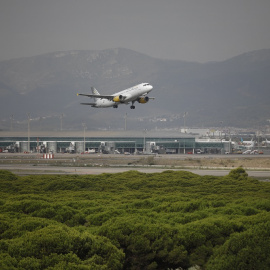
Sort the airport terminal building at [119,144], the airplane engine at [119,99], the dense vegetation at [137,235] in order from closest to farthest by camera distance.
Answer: the dense vegetation at [137,235] → the airplane engine at [119,99] → the airport terminal building at [119,144]

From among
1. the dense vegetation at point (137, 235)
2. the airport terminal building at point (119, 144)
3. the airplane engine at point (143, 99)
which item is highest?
the airplane engine at point (143, 99)

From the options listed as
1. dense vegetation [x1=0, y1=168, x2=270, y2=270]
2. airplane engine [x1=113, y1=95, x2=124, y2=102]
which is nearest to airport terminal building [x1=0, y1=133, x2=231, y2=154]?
airplane engine [x1=113, y1=95, x2=124, y2=102]

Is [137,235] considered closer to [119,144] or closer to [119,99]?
[119,99]

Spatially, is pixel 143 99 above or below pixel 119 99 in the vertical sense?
below

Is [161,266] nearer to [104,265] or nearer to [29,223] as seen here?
[104,265]

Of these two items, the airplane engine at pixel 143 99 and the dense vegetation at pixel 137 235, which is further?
the airplane engine at pixel 143 99

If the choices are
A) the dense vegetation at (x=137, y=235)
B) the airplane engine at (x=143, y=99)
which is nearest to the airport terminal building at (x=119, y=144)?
the airplane engine at (x=143, y=99)

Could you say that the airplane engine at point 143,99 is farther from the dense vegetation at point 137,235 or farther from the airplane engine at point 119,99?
the dense vegetation at point 137,235

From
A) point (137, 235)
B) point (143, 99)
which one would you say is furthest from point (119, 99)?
point (137, 235)

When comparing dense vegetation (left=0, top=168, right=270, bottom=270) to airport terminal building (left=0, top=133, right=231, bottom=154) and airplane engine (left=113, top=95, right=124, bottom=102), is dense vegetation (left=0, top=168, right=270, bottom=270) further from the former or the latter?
airport terminal building (left=0, top=133, right=231, bottom=154)

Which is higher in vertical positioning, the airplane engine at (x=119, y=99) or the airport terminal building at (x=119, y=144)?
the airplane engine at (x=119, y=99)

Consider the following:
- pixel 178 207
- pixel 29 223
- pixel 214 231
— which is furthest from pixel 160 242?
pixel 178 207

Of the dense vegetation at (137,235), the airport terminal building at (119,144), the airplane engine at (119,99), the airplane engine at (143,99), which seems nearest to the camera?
the dense vegetation at (137,235)

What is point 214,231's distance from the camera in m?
22.0
